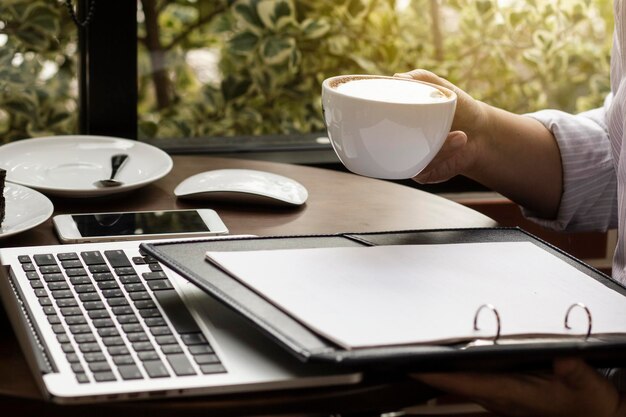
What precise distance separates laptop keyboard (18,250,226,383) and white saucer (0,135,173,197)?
26cm

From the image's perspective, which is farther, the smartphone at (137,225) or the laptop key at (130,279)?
the smartphone at (137,225)

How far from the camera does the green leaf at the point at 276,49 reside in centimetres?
184

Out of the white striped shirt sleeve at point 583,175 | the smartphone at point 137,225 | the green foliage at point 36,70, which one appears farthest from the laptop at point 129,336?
the green foliage at point 36,70

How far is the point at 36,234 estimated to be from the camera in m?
1.01

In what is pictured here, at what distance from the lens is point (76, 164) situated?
1.24 m

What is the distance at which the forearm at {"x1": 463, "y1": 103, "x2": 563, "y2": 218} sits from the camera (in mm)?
1188

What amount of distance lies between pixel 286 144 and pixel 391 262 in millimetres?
1083

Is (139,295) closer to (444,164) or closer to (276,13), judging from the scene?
(444,164)

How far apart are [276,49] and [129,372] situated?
1239 mm

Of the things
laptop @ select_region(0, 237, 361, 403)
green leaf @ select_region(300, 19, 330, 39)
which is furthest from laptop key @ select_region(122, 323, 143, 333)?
green leaf @ select_region(300, 19, 330, 39)

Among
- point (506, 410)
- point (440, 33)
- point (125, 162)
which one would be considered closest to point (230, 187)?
point (125, 162)

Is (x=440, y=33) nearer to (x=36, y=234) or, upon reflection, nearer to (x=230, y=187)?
(x=230, y=187)

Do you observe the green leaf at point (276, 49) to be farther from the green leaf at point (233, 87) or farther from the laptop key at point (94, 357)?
the laptop key at point (94, 357)

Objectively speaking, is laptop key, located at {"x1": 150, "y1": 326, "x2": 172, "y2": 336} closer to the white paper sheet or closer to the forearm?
the white paper sheet
